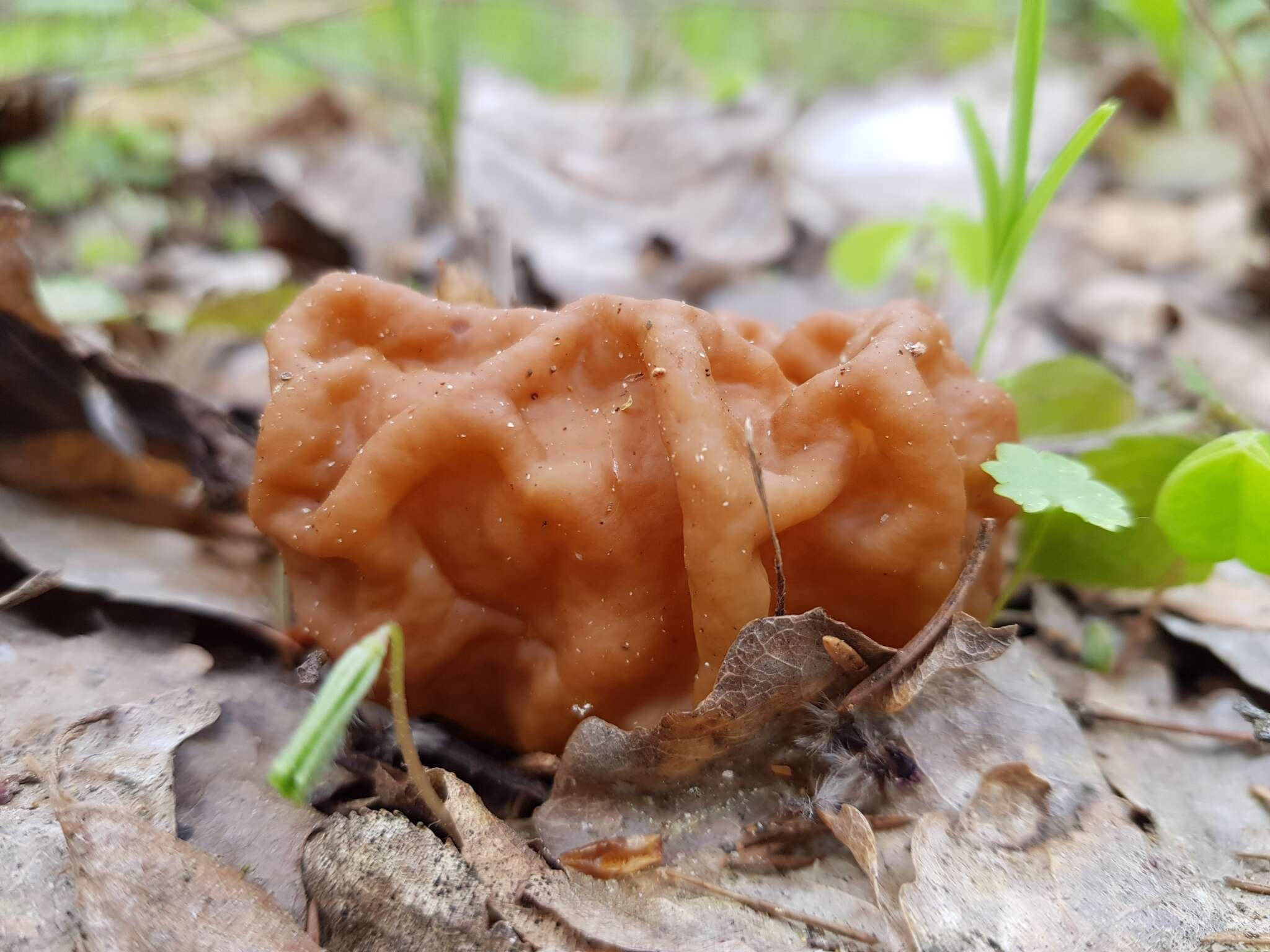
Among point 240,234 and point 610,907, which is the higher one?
point 610,907

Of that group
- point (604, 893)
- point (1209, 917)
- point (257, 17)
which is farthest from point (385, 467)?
point (257, 17)

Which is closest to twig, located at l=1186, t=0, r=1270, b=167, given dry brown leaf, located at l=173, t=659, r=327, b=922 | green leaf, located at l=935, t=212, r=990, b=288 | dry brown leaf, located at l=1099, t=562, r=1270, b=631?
green leaf, located at l=935, t=212, r=990, b=288

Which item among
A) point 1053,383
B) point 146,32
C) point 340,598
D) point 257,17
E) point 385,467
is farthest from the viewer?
point 257,17

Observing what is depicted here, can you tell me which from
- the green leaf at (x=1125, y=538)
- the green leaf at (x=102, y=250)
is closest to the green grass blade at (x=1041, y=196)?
the green leaf at (x=1125, y=538)

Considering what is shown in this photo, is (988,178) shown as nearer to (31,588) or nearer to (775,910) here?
(775,910)

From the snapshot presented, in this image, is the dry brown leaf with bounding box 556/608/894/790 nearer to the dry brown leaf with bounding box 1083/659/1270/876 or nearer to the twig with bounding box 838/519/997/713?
the twig with bounding box 838/519/997/713

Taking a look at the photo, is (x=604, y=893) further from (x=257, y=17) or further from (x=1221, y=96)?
(x=1221, y=96)

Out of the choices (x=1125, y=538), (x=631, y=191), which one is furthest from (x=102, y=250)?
(x=1125, y=538)
